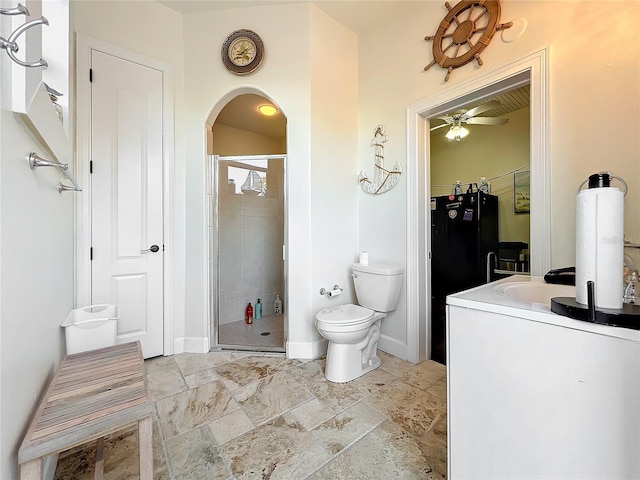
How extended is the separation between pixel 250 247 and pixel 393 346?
73.6 inches

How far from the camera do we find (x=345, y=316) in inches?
74.3

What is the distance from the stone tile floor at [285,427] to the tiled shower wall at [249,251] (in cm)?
100

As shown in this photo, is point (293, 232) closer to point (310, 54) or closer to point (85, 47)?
point (310, 54)

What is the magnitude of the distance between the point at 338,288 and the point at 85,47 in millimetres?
2645

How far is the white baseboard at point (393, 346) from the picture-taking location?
2.20 m

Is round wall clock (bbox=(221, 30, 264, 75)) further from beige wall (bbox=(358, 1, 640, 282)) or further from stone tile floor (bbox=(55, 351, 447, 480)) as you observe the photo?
stone tile floor (bbox=(55, 351, 447, 480))

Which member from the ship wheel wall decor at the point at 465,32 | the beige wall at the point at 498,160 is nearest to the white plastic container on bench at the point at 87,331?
the ship wheel wall decor at the point at 465,32

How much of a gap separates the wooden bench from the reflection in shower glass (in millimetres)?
1397

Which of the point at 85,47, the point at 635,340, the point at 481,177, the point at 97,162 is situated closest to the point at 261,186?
the point at 97,162

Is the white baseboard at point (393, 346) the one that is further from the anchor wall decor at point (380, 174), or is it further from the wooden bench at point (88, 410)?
the wooden bench at point (88, 410)

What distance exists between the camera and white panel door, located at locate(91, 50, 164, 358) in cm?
202

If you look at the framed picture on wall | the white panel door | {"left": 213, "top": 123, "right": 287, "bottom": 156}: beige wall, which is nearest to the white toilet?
the white panel door

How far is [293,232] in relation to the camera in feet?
7.34

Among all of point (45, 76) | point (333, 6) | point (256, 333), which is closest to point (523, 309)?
point (45, 76)
